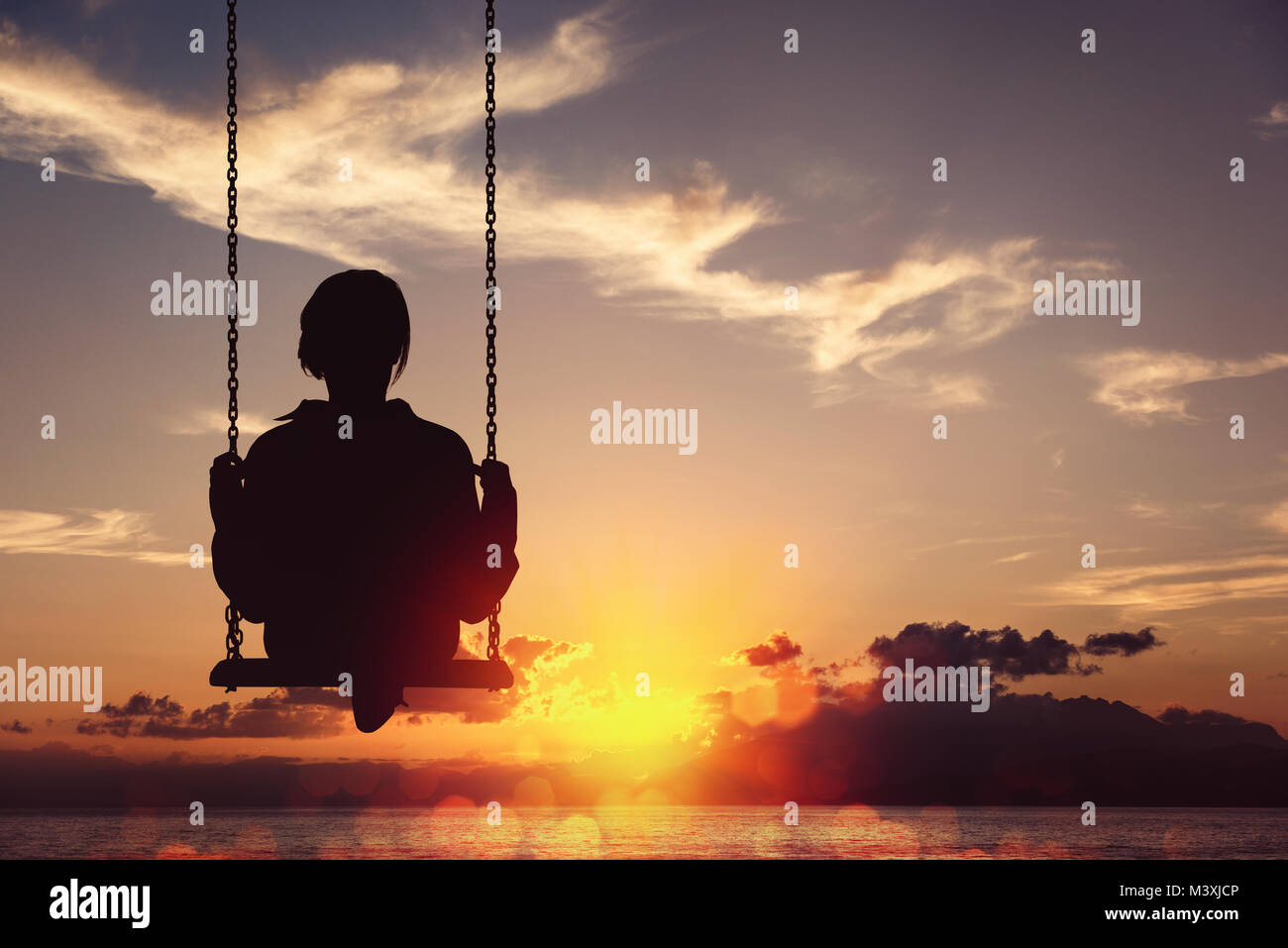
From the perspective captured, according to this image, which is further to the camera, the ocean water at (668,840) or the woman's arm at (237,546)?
→ the ocean water at (668,840)

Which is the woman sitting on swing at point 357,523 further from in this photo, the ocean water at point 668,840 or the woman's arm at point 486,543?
the ocean water at point 668,840

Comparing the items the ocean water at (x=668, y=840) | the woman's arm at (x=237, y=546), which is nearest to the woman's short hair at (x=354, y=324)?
the woman's arm at (x=237, y=546)

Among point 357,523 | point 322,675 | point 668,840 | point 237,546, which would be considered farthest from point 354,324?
point 668,840

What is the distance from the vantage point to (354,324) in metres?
5.01

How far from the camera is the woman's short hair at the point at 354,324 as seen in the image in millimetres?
5027

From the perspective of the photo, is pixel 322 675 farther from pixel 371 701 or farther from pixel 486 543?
pixel 486 543

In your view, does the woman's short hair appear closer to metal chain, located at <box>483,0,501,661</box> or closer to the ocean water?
metal chain, located at <box>483,0,501,661</box>

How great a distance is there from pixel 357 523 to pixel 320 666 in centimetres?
63

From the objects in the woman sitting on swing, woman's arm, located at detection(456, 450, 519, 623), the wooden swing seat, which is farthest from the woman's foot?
woman's arm, located at detection(456, 450, 519, 623)

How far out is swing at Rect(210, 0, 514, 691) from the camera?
496 centimetres

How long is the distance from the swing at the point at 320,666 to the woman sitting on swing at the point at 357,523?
65mm
